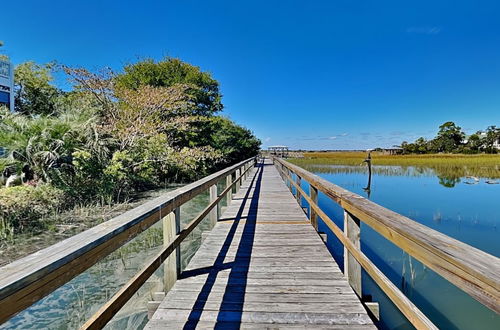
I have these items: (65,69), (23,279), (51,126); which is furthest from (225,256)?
(65,69)

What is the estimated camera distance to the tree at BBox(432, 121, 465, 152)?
42438 mm

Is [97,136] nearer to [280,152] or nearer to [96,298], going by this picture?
[96,298]

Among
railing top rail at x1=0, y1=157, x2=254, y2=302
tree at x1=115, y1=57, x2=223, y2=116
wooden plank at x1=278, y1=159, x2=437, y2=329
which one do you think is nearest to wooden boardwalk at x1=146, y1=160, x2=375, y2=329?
wooden plank at x1=278, y1=159, x2=437, y2=329

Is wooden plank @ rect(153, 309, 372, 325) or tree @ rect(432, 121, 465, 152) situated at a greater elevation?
tree @ rect(432, 121, 465, 152)

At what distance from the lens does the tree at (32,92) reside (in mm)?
14164

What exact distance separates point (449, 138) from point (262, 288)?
2070 inches

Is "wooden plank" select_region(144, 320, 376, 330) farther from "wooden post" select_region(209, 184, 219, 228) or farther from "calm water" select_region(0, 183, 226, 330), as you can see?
"wooden post" select_region(209, 184, 219, 228)

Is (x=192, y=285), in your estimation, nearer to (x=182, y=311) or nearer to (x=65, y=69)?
(x=182, y=311)

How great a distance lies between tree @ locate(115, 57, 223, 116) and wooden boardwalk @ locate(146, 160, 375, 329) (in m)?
13.5

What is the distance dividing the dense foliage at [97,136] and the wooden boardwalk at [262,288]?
4398 mm

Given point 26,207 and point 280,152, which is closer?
point 26,207

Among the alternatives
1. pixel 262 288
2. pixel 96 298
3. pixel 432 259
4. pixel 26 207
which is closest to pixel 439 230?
pixel 262 288

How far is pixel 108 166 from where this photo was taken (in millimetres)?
7461

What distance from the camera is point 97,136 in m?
7.52
